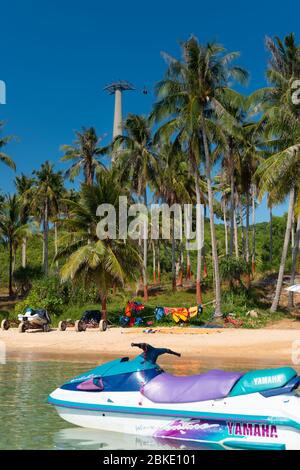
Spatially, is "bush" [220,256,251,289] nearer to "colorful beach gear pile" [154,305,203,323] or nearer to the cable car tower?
"colorful beach gear pile" [154,305,203,323]

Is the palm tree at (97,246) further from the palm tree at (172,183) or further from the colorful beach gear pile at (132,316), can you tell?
the palm tree at (172,183)

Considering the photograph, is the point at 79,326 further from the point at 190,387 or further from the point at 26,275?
the point at 26,275

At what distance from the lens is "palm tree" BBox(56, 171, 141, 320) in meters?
28.2

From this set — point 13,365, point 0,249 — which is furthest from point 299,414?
point 0,249

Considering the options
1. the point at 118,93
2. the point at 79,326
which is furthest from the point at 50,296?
the point at 118,93

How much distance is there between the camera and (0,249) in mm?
73562

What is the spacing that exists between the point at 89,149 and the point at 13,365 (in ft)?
101

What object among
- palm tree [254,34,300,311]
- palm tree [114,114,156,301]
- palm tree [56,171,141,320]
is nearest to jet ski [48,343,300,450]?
palm tree [56,171,141,320]

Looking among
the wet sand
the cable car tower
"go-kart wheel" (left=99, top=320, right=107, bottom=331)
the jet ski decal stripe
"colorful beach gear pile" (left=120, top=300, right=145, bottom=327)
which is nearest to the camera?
the jet ski decal stripe

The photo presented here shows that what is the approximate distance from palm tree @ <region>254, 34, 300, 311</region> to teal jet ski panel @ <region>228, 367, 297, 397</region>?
21.8 m

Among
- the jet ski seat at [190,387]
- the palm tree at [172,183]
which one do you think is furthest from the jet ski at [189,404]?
the palm tree at [172,183]

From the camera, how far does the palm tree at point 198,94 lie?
3030 centimetres

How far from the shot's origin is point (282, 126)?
1170 inches

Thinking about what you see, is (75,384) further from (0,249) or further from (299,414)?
(0,249)
